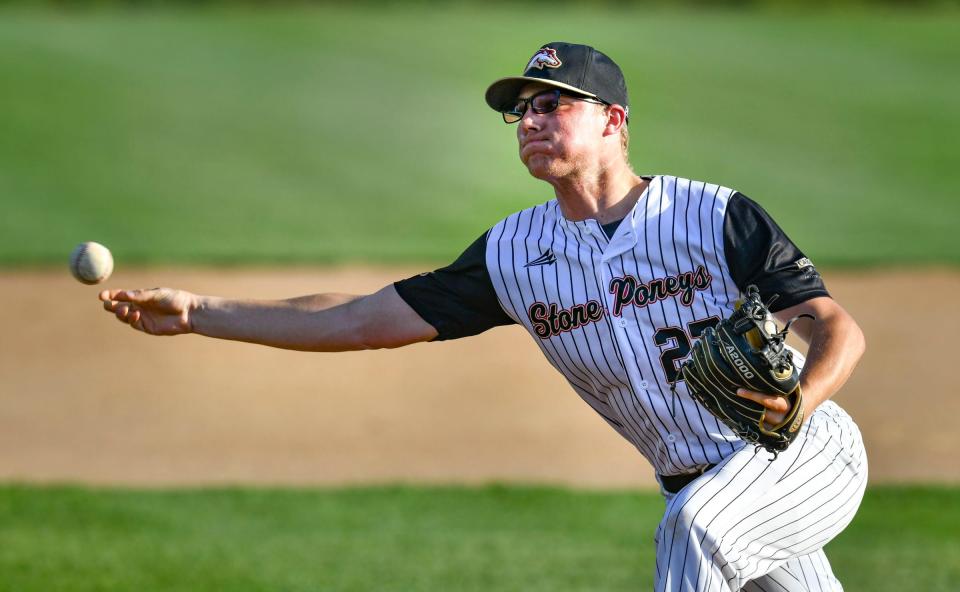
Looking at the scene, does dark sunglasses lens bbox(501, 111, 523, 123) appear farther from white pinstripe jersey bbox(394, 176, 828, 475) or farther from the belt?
the belt

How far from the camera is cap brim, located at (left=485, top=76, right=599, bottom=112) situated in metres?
4.41

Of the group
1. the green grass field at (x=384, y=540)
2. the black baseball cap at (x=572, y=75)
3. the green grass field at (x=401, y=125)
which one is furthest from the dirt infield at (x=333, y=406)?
the black baseball cap at (x=572, y=75)

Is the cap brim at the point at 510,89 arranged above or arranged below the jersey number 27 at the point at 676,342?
above

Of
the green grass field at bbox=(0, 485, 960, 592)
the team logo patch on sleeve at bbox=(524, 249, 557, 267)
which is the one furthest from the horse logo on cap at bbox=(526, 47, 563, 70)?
the green grass field at bbox=(0, 485, 960, 592)

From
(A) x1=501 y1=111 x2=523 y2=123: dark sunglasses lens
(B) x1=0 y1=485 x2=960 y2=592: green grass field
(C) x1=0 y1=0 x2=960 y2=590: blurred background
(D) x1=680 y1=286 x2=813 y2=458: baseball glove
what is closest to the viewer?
(D) x1=680 y1=286 x2=813 y2=458: baseball glove

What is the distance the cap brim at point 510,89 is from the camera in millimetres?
4406

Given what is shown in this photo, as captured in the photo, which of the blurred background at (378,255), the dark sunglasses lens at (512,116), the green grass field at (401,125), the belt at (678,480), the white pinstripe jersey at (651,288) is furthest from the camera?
the green grass field at (401,125)

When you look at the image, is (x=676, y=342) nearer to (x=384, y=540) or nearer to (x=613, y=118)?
(x=613, y=118)

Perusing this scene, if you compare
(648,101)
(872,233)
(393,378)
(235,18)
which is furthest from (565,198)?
(235,18)

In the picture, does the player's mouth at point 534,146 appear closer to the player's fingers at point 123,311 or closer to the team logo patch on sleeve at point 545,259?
the team logo patch on sleeve at point 545,259

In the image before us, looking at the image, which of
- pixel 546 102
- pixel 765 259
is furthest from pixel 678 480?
pixel 546 102

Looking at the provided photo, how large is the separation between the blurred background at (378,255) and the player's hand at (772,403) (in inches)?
133

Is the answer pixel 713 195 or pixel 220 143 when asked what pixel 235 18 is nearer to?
pixel 220 143

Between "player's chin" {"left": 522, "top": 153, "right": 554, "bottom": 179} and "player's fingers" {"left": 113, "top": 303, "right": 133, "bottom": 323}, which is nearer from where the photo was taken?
"player's chin" {"left": 522, "top": 153, "right": 554, "bottom": 179}
